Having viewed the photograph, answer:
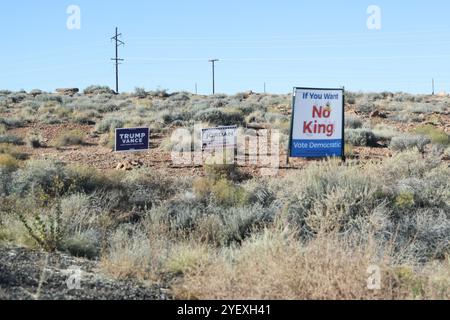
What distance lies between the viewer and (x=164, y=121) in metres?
26.9

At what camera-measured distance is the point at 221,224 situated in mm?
10305

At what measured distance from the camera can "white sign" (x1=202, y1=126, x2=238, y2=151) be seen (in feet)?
56.0

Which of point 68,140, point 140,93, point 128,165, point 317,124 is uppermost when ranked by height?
point 140,93

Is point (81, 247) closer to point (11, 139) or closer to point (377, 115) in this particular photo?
point (11, 139)

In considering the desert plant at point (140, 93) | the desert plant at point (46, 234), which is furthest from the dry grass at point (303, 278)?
the desert plant at point (140, 93)

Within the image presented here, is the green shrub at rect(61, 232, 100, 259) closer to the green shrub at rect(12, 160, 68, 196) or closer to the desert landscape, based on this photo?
the desert landscape

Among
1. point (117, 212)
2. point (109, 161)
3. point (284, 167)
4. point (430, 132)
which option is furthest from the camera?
point (430, 132)

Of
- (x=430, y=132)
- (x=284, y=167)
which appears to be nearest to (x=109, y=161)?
(x=284, y=167)

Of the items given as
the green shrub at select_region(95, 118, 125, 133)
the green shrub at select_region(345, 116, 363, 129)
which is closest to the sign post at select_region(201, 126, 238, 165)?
the green shrub at select_region(95, 118, 125, 133)

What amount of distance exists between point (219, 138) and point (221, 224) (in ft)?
23.4

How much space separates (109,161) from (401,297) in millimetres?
12819

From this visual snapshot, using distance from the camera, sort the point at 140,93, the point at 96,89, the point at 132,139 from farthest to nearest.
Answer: the point at 96,89, the point at 140,93, the point at 132,139

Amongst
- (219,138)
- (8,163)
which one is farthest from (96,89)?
(8,163)
